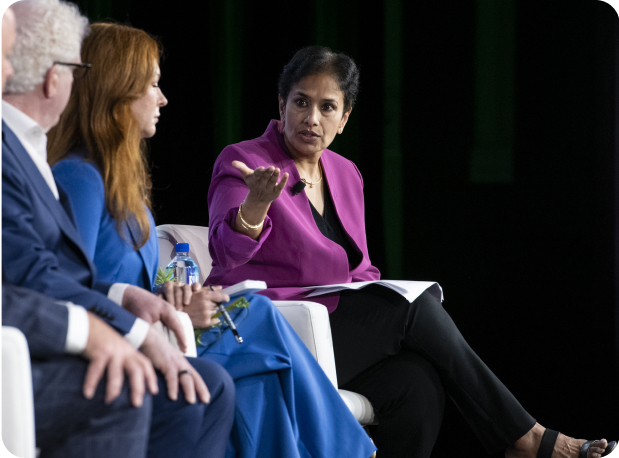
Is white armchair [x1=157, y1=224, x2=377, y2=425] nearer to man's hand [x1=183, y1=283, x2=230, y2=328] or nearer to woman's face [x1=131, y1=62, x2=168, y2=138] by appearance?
man's hand [x1=183, y1=283, x2=230, y2=328]

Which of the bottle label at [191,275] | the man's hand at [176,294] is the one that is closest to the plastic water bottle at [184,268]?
the bottle label at [191,275]

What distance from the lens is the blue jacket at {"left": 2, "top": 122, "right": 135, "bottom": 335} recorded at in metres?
0.84

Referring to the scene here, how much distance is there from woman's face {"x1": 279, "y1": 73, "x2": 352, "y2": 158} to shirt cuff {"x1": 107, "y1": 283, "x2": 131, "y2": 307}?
972 millimetres

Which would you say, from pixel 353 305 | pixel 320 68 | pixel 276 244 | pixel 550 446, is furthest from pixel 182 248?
pixel 550 446

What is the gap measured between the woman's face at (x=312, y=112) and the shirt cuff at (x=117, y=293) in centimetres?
97

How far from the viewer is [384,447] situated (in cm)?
163

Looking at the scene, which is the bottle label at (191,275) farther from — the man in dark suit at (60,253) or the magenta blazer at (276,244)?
the man in dark suit at (60,253)

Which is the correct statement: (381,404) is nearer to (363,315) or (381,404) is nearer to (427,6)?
(363,315)

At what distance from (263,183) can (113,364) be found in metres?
0.74

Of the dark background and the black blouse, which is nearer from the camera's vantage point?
the black blouse

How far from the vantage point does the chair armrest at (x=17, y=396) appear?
2.48 feet

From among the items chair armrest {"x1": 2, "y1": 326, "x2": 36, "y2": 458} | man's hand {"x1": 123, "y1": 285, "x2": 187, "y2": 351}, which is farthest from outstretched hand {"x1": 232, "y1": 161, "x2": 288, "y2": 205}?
chair armrest {"x1": 2, "y1": 326, "x2": 36, "y2": 458}

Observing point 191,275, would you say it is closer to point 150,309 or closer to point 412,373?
point 412,373

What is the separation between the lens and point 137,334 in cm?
90
